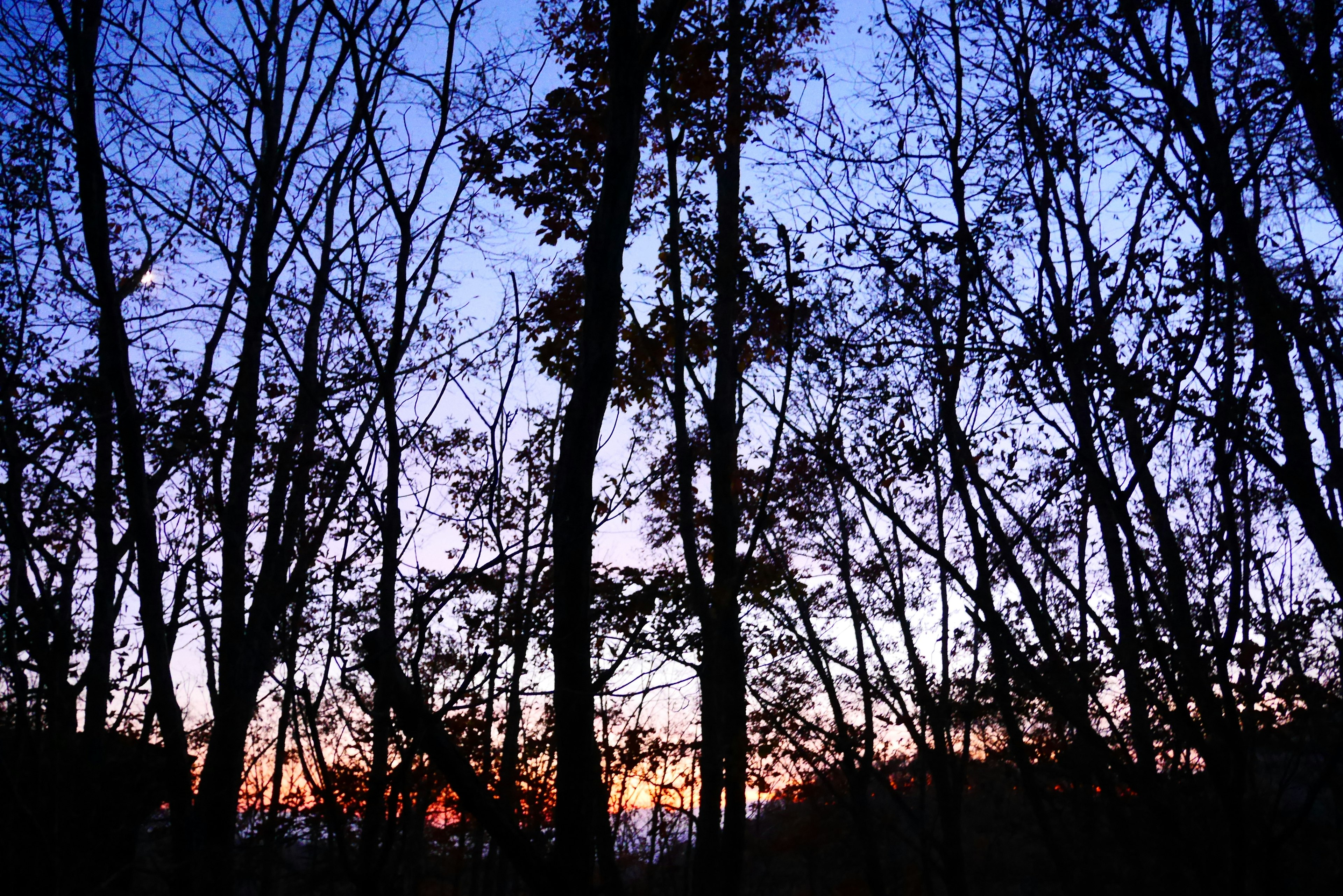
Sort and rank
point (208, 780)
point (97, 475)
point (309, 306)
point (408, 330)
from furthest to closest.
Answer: point (309, 306) < point (97, 475) < point (408, 330) < point (208, 780)

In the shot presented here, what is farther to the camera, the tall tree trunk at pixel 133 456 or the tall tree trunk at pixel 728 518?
the tall tree trunk at pixel 728 518

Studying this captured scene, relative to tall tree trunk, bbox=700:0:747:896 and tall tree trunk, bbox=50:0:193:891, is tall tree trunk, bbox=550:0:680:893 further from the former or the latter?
tall tree trunk, bbox=700:0:747:896

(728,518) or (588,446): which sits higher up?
(728,518)

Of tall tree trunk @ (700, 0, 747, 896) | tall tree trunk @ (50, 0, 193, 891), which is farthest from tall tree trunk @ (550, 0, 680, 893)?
tall tree trunk @ (700, 0, 747, 896)

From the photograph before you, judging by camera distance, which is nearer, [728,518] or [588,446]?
[588,446]

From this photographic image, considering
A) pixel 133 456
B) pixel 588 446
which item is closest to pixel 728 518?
pixel 588 446

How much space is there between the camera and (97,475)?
29.0ft

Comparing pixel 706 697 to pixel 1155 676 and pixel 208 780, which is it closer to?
pixel 1155 676

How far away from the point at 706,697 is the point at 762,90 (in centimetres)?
711

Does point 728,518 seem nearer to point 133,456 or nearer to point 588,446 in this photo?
point 588,446

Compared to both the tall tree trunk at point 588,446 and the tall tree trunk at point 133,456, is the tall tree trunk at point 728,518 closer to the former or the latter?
the tall tree trunk at point 588,446

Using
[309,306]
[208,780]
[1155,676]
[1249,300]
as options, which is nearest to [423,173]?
[309,306]

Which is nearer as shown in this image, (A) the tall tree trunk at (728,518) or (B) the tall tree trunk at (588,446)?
(B) the tall tree trunk at (588,446)

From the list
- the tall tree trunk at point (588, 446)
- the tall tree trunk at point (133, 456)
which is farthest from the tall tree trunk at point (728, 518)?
the tall tree trunk at point (133, 456)
